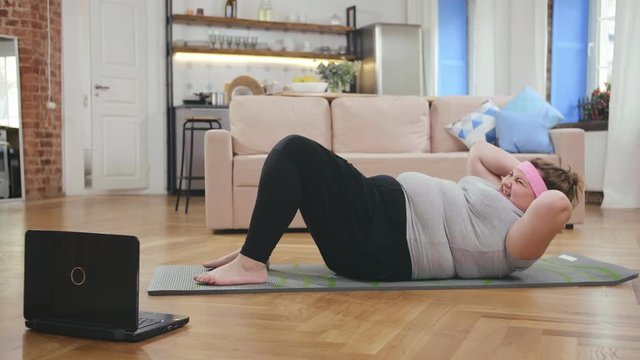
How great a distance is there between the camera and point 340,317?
188 centimetres

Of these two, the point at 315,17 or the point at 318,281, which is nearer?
the point at 318,281

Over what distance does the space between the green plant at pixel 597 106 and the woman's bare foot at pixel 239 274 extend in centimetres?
490

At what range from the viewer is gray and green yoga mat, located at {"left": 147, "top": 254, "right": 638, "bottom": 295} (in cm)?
225

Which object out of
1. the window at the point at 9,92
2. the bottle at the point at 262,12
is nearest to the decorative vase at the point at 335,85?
the bottle at the point at 262,12

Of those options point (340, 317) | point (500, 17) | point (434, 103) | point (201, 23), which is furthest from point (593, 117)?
point (340, 317)

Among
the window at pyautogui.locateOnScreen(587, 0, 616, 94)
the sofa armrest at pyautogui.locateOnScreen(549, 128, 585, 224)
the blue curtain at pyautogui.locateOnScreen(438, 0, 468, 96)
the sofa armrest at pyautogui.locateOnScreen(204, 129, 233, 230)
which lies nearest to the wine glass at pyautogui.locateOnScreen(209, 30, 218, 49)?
the blue curtain at pyautogui.locateOnScreen(438, 0, 468, 96)

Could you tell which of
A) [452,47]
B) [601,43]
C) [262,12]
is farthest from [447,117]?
[262,12]

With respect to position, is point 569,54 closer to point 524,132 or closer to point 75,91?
point 524,132

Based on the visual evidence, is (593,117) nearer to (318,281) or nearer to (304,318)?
(318,281)

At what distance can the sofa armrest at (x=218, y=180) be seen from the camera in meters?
4.14

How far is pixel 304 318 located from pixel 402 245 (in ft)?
1.70

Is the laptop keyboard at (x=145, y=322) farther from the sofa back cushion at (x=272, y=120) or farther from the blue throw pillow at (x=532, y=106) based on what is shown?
the blue throw pillow at (x=532, y=106)

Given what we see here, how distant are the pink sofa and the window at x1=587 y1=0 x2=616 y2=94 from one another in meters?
2.01

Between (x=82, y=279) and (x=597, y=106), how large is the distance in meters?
5.72
